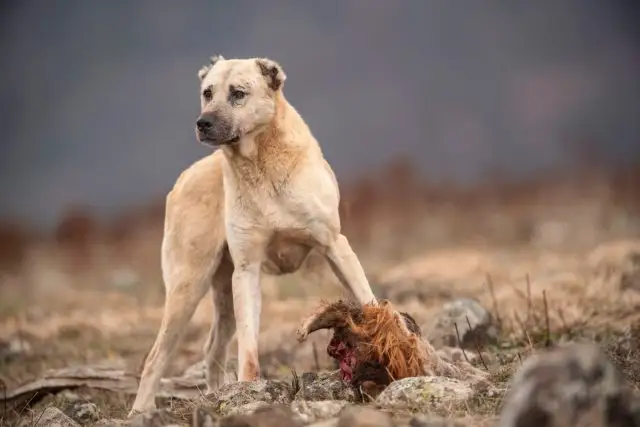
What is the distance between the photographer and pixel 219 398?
6.19 m

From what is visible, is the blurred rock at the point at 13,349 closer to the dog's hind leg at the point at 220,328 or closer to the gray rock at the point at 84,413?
the dog's hind leg at the point at 220,328

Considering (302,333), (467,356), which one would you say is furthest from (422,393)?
(467,356)

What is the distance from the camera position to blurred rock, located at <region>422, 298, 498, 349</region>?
355 inches

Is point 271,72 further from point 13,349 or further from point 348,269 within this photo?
point 13,349

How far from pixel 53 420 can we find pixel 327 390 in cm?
190

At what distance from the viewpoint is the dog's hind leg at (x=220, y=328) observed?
29.7ft

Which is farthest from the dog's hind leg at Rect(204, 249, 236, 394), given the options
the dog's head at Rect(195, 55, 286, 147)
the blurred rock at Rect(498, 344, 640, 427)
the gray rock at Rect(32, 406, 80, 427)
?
the blurred rock at Rect(498, 344, 640, 427)

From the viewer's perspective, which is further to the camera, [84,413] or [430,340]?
[430,340]

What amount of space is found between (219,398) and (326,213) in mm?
2005

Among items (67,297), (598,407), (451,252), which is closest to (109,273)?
(67,297)

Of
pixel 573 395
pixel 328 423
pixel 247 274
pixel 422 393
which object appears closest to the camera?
pixel 573 395

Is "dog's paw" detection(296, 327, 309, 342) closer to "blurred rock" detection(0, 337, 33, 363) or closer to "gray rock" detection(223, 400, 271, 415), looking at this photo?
"gray rock" detection(223, 400, 271, 415)

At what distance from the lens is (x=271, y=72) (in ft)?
26.0

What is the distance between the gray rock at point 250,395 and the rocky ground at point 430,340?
1 centimetres
